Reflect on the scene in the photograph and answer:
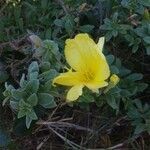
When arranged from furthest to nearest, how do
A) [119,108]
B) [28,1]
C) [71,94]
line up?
[28,1] → [119,108] → [71,94]

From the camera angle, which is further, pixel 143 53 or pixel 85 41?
pixel 143 53

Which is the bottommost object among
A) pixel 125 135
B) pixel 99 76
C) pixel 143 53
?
pixel 125 135

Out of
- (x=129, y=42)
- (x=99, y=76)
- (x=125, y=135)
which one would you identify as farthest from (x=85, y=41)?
(x=125, y=135)

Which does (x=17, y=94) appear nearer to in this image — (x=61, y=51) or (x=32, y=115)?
(x=32, y=115)

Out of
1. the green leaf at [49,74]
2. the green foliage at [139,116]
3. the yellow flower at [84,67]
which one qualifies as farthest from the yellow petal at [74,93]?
the green foliage at [139,116]

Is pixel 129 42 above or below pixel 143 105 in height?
above

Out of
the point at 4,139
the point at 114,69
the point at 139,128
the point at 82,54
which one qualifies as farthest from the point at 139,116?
the point at 4,139

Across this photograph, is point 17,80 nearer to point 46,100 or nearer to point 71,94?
point 46,100

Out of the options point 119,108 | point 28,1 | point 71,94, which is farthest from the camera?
point 28,1

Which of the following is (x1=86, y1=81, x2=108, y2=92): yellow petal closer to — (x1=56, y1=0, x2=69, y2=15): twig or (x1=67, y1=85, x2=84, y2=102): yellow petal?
(x1=67, y1=85, x2=84, y2=102): yellow petal
